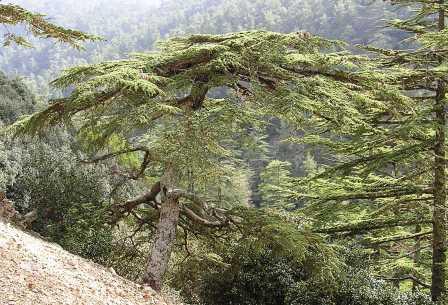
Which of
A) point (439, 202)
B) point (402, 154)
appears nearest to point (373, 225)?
point (439, 202)

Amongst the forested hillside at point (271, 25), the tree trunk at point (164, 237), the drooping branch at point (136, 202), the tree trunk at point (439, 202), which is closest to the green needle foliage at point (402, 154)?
the tree trunk at point (439, 202)

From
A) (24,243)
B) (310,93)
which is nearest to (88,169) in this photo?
(24,243)

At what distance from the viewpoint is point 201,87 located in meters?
9.50

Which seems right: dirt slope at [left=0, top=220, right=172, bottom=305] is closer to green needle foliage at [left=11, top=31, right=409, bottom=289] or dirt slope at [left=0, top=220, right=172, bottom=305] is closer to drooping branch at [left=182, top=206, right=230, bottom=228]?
green needle foliage at [left=11, top=31, right=409, bottom=289]

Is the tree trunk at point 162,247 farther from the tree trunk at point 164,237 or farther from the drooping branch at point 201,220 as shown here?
the drooping branch at point 201,220

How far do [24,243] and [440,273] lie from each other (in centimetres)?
806

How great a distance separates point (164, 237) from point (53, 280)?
3069 millimetres

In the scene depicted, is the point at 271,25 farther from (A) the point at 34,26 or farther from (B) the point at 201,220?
(A) the point at 34,26

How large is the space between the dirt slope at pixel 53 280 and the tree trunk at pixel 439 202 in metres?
5.47

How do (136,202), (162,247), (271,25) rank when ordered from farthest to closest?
1. (271,25)
2. (136,202)
3. (162,247)

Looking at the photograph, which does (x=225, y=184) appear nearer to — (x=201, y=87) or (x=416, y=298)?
(x=201, y=87)

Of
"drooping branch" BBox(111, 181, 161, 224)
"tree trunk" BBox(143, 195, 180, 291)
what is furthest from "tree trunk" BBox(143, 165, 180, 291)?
"drooping branch" BBox(111, 181, 161, 224)

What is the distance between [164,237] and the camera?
32.0ft

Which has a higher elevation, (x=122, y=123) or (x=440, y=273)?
(x=122, y=123)
